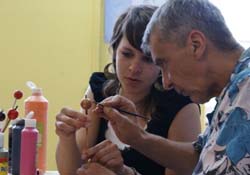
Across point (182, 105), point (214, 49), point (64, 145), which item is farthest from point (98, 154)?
point (214, 49)

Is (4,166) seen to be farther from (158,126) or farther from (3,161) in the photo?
(158,126)

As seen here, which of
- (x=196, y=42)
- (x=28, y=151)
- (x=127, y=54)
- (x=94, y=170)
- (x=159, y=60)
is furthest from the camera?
(x=127, y=54)

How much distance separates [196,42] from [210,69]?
0.07 meters

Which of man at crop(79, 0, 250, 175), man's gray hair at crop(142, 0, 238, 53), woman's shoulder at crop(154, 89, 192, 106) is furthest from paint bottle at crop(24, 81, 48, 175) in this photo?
man's gray hair at crop(142, 0, 238, 53)

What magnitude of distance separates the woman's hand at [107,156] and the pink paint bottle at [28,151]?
157mm

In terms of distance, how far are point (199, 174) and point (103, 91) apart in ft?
2.29

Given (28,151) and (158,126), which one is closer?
(28,151)

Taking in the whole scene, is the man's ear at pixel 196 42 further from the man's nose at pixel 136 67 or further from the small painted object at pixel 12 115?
the small painted object at pixel 12 115

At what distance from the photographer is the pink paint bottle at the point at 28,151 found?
128 cm

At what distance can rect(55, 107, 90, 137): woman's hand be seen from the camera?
4.14ft

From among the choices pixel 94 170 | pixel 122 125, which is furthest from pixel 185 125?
pixel 94 170

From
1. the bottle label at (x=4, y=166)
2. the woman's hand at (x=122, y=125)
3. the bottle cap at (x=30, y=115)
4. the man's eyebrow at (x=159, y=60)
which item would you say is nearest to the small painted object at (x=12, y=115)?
the bottle cap at (x=30, y=115)

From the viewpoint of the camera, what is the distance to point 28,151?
128cm

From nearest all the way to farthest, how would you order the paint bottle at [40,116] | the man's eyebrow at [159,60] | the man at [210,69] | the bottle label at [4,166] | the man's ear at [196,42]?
the man at [210,69] < the man's ear at [196,42] < the man's eyebrow at [159,60] < the bottle label at [4,166] < the paint bottle at [40,116]
